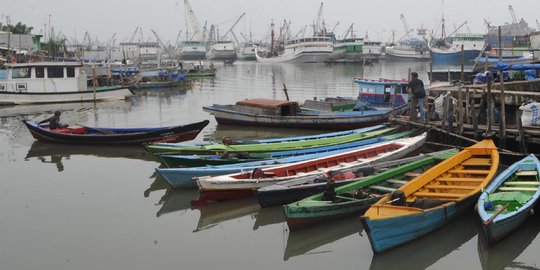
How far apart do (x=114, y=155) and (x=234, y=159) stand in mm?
6267

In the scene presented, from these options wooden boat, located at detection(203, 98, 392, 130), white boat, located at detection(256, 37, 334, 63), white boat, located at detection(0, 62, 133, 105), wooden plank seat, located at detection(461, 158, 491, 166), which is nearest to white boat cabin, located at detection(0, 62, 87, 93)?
white boat, located at detection(0, 62, 133, 105)

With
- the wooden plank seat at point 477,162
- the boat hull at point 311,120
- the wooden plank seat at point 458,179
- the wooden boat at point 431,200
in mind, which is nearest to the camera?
the wooden boat at point 431,200

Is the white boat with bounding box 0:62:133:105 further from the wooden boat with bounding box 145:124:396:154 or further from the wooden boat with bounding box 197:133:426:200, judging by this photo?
the wooden boat with bounding box 197:133:426:200

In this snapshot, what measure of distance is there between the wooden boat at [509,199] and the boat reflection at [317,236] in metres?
2.50

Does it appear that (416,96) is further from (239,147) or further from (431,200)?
(431,200)

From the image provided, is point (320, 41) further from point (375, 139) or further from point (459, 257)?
point (459, 257)

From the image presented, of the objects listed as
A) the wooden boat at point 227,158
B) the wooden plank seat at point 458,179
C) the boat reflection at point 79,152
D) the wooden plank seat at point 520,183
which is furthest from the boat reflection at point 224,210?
the boat reflection at point 79,152

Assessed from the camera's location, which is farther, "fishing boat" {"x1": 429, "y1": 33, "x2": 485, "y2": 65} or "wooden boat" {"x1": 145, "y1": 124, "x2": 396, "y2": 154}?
"fishing boat" {"x1": 429, "y1": 33, "x2": 485, "y2": 65}

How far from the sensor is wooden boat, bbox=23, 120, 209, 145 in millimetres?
19266

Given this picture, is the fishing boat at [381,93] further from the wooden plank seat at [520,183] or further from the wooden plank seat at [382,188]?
the wooden plank seat at [382,188]

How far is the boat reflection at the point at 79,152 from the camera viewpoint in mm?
19045

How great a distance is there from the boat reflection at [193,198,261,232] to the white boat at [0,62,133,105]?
72.9 ft

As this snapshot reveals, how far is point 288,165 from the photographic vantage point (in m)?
13.6

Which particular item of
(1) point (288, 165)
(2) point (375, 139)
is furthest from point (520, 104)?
(1) point (288, 165)
